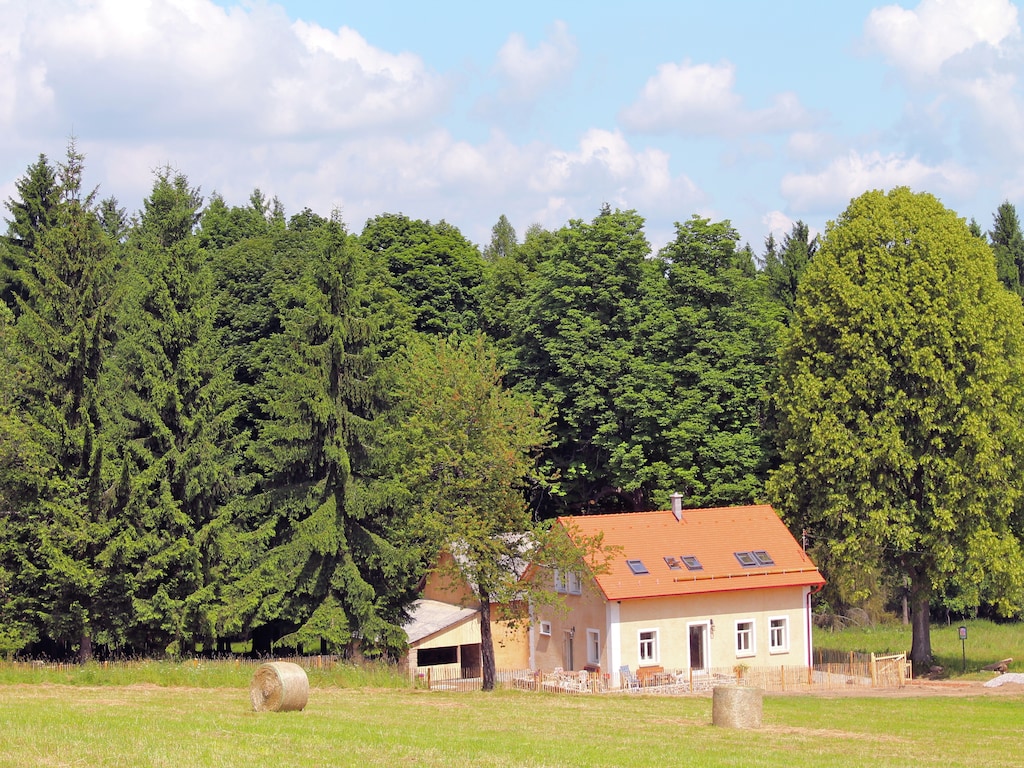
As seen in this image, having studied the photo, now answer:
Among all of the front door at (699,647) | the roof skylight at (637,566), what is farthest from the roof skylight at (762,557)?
the roof skylight at (637,566)

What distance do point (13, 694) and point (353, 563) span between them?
1354cm

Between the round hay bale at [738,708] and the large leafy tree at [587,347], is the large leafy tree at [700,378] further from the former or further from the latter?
the round hay bale at [738,708]

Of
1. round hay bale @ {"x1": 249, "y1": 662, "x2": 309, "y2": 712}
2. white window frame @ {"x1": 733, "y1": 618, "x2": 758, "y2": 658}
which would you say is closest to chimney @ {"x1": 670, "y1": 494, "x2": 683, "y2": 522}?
white window frame @ {"x1": 733, "y1": 618, "x2": 758, "y2": 658}

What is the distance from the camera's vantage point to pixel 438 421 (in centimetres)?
3759

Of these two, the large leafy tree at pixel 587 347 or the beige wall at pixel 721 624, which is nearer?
the beige wall at pixel 721 624

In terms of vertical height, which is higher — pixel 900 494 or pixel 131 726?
pixel 900 494

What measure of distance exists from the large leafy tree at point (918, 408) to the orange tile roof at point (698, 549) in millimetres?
2078

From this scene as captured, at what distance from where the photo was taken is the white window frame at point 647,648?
42.1m

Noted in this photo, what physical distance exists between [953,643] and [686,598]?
1922 centimetres

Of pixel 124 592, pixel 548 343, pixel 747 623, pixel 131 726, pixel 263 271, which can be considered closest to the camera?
pixel 131 726

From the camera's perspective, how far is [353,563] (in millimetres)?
40344

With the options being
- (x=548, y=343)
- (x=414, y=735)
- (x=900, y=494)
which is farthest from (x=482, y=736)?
(x=548, y=343)

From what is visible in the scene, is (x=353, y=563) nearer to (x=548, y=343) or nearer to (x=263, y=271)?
(x=548, y=343)

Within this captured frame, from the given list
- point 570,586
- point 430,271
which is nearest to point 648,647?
point 570,586
